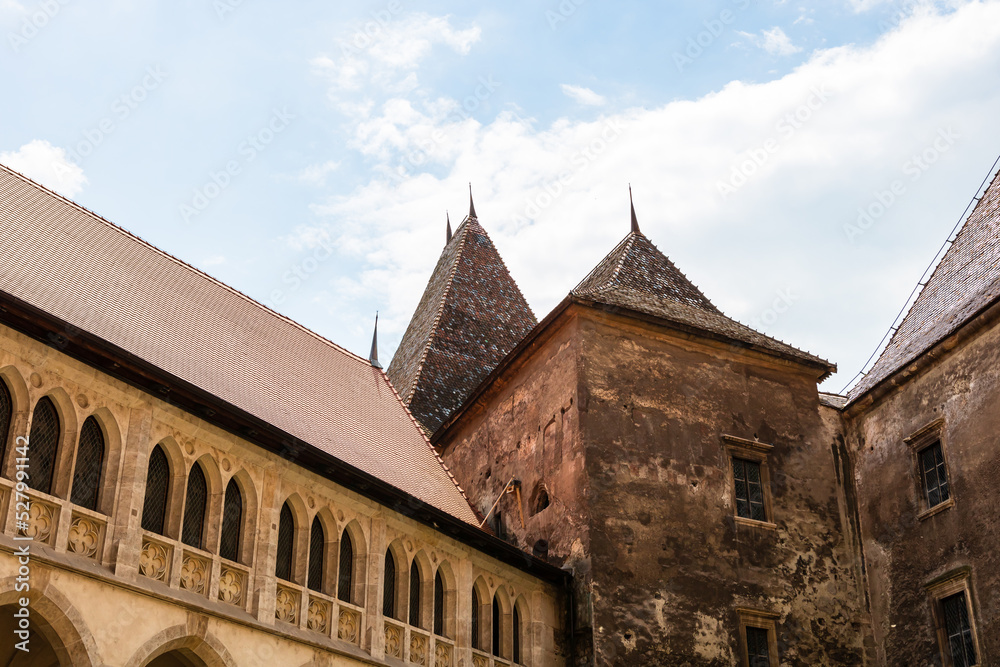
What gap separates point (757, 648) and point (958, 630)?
105 inches

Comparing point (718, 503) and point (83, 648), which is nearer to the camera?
point (83, 648)

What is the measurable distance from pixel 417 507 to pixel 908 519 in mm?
7226

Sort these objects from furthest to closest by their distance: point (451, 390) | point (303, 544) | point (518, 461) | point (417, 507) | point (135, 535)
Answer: point (451, 390)
point (518, 461)
point (417, 507)
point (303, 544)
point (135, 535)

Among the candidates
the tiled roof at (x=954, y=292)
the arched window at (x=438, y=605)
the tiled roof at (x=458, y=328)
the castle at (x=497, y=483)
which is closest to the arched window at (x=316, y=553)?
the castle at (x=497, y=483)

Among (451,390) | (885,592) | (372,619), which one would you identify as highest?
(451,390)

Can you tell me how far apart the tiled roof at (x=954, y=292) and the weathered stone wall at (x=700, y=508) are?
5.31 feet

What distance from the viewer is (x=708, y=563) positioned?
634 inches

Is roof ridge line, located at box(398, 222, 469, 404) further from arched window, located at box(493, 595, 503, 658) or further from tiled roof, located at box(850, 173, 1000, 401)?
tiled roof, located at box(850, 173, 1000, 401)

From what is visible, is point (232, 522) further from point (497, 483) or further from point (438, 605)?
point (497, 483)

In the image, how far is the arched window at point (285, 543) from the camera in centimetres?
1279

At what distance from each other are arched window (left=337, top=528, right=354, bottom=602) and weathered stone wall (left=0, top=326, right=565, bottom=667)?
87 mm

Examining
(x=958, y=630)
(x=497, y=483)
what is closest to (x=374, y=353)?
(x=497, y=483)

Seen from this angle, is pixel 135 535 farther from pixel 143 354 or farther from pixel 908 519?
pixel 908 519

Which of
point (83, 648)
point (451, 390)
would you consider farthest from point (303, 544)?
point (451, 390)
